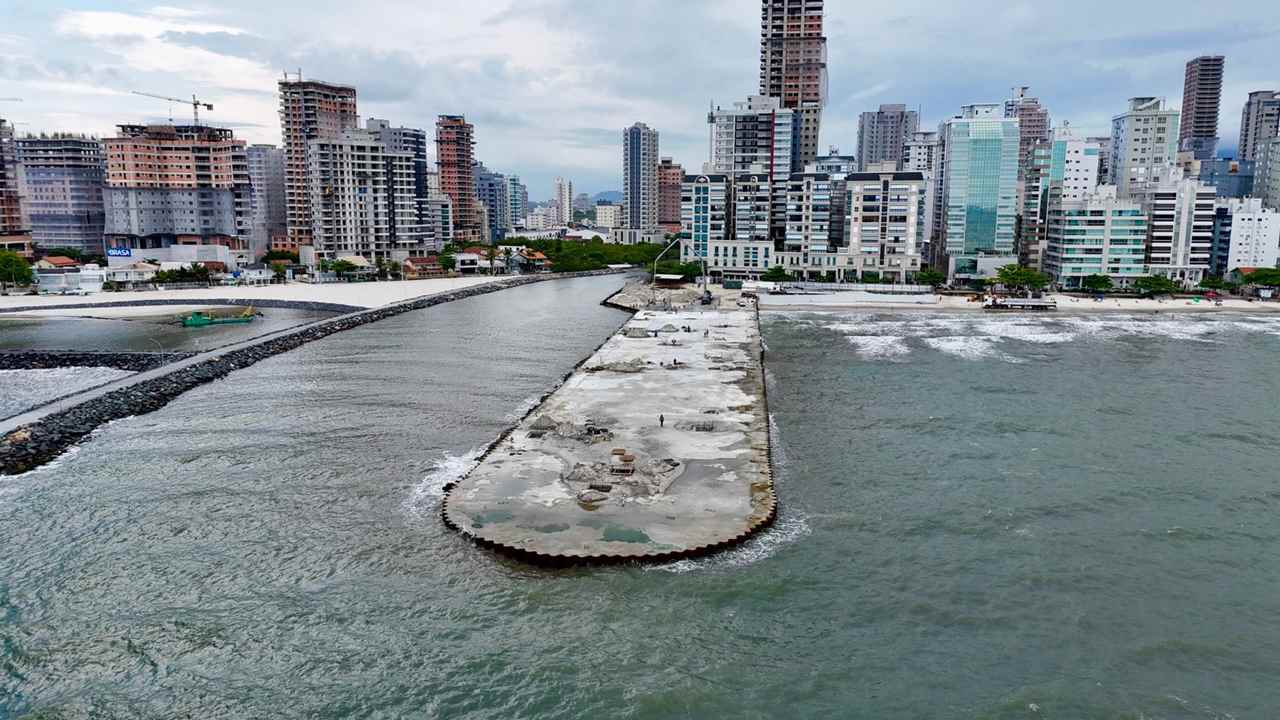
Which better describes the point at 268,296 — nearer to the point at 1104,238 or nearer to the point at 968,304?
the point at 968,304

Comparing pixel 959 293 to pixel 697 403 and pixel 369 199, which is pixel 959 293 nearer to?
pixel 697 403

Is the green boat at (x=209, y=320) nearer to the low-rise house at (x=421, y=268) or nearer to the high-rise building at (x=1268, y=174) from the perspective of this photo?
the low-rise house at (x=421, y=268)

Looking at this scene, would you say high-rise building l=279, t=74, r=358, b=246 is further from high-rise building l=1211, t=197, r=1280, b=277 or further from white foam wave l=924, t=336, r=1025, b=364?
high-rise building l=1211, t=197, r=1280, b=277

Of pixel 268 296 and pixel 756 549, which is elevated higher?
pixel 268 296

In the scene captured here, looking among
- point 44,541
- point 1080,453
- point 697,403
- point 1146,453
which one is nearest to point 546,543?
point 44,541

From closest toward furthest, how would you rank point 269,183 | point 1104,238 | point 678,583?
point 678,583, point 1104,238, point 269,183

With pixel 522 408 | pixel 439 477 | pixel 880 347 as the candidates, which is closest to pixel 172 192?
pixel 522 408

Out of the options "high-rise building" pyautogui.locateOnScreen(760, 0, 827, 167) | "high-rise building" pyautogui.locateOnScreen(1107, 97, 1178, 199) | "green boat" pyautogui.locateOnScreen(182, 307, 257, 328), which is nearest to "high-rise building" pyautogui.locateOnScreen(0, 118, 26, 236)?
"green boat" pyautogui.locateOnScreen(182, 307, 257, 328)
